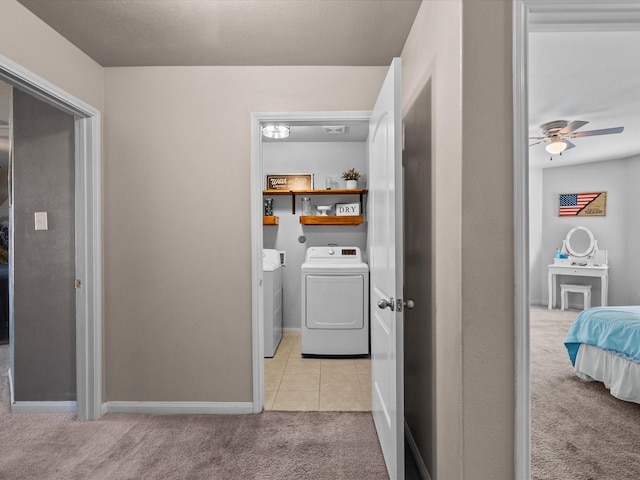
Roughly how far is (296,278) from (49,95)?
9.87ft

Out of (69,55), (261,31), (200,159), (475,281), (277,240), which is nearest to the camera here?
(475,281)

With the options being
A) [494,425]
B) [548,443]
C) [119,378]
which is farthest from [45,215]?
[548,443]

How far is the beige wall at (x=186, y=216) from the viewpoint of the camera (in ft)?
8.02

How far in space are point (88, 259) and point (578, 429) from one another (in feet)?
10.7

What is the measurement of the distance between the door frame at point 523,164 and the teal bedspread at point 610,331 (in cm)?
207

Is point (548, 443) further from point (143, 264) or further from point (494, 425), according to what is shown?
point (143, 264)

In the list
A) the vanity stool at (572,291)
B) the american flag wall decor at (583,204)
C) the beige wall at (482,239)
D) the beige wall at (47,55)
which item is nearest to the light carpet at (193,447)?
the beige wall at (482,239)

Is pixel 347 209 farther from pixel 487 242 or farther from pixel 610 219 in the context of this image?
pixel 610 219

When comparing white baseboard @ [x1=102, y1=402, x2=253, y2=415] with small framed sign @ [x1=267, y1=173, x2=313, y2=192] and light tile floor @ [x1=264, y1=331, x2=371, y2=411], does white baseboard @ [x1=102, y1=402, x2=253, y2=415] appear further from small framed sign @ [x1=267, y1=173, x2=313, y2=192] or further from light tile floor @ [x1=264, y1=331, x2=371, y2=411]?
small framed sign @ [x1=267, y1=173, x2=313, y2=192]

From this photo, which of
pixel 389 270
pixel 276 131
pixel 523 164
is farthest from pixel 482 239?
pixel 276 131

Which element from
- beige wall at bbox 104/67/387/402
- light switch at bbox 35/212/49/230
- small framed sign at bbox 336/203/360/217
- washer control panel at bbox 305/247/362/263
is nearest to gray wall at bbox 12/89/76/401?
light switch at bbox 35/212/49/230

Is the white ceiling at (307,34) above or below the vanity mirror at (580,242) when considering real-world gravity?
above

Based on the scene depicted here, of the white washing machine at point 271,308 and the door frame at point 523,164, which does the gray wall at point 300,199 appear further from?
the door frame at point 523,164

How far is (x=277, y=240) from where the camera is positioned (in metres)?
4.44
